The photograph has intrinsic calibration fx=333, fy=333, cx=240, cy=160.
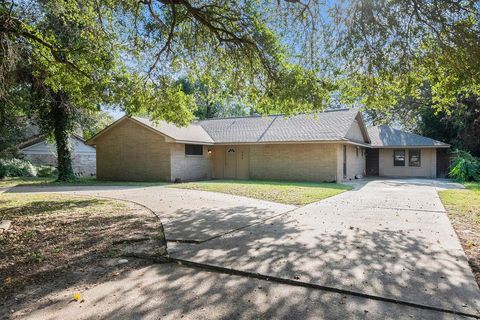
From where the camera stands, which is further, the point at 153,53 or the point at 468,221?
the point at 153,53

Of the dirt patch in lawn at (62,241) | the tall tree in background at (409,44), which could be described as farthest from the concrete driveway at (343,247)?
the tall tree in background at (409,44)

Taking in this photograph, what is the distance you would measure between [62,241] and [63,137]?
14.8 meters

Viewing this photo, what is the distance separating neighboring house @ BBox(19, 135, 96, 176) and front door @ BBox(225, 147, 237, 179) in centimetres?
1363

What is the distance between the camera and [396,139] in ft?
80.3

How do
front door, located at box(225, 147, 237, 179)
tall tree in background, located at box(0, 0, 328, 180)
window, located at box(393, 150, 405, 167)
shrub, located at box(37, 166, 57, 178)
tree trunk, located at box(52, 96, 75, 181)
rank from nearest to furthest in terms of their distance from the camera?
tall tree in background, located at box(0, 0, 328, 180) < tree trunk, located at box(52, 96, 75, 181) < front door, located at box(225, 147, 237, 179) < window, located at box(393, 150, 405, 167) < shrub, located at box(37, 166, 57, 178)

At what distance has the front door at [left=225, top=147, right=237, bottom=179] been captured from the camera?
848 inches

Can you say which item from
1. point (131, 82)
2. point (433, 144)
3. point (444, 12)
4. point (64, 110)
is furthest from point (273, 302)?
point (433, 144)

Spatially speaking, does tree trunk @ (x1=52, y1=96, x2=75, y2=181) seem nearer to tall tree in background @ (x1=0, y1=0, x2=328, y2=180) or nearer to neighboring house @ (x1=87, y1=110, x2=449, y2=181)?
neighboring house @ (x1=87, y1=110, x2=449, y2=181)

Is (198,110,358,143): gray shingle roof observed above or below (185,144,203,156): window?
above

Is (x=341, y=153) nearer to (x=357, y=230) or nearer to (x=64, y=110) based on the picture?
(x=357, y=230)

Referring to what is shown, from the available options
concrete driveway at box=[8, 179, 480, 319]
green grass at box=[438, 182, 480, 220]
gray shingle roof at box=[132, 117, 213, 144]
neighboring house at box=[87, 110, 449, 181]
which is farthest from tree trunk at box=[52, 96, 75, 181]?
green grass at box=[438, 182, 480, 220]

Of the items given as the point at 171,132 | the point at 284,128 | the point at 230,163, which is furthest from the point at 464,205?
the point at 171,132

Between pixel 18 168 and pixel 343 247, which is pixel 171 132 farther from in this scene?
pixel 343 247

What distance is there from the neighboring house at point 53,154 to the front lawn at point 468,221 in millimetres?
26223
